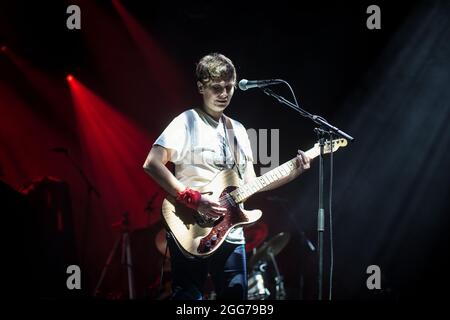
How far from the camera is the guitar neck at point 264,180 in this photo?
3230mm

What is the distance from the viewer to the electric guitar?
301cm

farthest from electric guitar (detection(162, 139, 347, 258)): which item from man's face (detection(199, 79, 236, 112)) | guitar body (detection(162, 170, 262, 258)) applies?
man's face (detection(199, 79, 236, 112))

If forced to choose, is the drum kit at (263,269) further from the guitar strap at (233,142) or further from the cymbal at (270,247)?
the guitar strap at (233,142)

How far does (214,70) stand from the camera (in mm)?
3299

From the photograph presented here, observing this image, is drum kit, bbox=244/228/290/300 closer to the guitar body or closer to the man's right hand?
the guitar body

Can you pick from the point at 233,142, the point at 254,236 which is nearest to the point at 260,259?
the point at 254,236

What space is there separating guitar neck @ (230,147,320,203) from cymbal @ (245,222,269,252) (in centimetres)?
270

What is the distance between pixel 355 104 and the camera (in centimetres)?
606

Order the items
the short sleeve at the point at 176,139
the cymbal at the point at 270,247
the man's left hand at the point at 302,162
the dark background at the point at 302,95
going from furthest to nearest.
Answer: the cymbal at the point at 270,247, the dark background at the point at 302,95, the man's left hand at the point at 302,162, the short sleeve at the point at 176,139

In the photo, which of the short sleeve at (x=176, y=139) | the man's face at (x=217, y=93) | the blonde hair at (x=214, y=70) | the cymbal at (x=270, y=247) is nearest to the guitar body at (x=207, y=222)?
the short sleeve at (x=176, y=139)

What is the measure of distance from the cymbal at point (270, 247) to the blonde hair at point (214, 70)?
3105mm

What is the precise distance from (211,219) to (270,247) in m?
3.12
